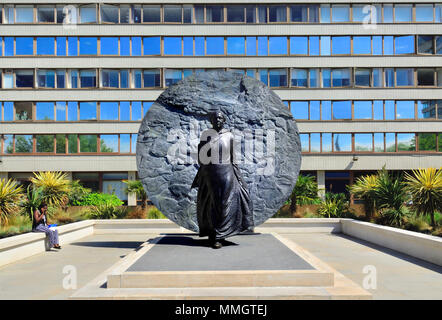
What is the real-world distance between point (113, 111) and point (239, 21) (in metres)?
11.5

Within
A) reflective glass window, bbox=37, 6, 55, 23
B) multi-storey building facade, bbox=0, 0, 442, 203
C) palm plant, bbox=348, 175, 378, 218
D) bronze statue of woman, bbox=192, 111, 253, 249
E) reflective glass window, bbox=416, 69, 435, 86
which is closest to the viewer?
bronze statue of woman, bbox=192, 111, 253, 249

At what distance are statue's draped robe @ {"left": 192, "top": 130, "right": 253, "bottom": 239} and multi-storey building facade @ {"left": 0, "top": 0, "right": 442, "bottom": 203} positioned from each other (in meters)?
20.8

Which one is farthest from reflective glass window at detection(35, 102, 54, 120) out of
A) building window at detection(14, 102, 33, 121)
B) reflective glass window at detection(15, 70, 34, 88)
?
reflective glass window at detection(15, 70, 34, 88)

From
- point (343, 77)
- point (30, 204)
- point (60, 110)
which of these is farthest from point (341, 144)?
point (30, 204)

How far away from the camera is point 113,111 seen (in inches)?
1129

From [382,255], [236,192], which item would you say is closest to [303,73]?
[382,255]

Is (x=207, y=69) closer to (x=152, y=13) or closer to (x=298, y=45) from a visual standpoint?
(x=152, y=13)

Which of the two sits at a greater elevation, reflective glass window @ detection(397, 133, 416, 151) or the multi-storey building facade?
the multi-storey building facade

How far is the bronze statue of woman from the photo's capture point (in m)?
8.01

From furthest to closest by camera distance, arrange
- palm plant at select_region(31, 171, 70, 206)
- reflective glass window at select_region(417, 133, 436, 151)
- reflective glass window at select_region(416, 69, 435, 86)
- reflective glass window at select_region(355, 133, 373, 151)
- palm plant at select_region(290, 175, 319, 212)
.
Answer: reflective glass window at select_region(416, 69, 435, 86), reflective glass window at select_region(417, 133, 436, 151), reflective glass window at select_region(355, 133, 373, 151), palm plant at select_region(290, 175, 319, 212), palm plant at select_region(31, 171, 70, 206)

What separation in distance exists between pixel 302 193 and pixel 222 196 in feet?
35.7

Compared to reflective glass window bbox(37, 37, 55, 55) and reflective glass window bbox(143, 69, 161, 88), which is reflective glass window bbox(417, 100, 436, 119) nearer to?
reflective glass window bbox(143, 69, 161, 88)

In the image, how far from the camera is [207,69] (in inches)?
1128
